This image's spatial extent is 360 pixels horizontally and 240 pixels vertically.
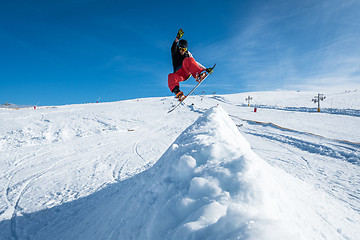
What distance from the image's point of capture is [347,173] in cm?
443

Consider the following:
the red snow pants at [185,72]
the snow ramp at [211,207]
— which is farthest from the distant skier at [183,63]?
the snow ramp at [211,207]

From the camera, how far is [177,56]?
506cm

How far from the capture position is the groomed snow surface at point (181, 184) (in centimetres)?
146

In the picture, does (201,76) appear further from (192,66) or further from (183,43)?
(183,43)

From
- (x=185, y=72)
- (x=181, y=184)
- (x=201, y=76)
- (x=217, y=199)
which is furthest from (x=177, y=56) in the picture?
(x=217, y=199)

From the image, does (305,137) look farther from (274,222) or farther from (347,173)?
(274,222)

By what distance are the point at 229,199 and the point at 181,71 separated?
4427 mm

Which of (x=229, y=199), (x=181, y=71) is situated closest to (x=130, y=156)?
(x=181, y=71)

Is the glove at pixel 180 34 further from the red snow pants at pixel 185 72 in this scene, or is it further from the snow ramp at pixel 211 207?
the snow ramp at pixel 211 207

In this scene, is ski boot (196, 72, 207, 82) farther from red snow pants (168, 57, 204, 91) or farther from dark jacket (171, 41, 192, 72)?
dark jacket (171, 41, 192, 72)

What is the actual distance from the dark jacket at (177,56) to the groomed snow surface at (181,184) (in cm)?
196

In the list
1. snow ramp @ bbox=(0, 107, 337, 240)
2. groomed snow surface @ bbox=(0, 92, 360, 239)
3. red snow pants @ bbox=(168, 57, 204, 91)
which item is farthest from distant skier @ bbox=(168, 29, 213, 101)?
snow ramp @ bbox=(0, 107, 337, 240)

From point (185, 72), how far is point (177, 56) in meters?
0.52

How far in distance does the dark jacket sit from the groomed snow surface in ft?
6.43
